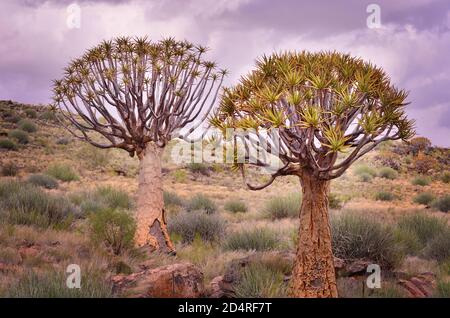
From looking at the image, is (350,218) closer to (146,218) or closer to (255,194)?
(146,218)

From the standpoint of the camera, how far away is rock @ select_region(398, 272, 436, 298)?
7582mm

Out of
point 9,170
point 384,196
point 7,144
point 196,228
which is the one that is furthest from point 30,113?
point 196,228

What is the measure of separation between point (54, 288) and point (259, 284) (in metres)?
2.74

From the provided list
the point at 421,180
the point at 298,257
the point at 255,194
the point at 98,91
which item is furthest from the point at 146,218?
the point at 421,180

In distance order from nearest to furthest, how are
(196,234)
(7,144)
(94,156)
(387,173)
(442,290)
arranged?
1. (442,290)
2. (196,234)
3. (7,144)
4. (94,156)
5. (387,173)

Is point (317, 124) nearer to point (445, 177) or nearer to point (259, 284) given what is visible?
point (259, 284)

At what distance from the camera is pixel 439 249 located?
11180mm

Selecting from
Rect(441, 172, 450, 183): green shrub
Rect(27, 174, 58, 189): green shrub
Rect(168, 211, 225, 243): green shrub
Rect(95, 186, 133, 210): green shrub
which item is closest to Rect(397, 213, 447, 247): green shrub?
Answer: Rect(168, 211, 225, 243): green shrub

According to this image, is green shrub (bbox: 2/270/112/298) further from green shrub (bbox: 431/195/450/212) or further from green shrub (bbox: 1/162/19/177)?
green shrub (bbox: 1/162/19/177)

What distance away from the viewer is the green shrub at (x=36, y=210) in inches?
462

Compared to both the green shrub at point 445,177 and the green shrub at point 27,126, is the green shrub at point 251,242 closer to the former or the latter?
the green shrub at point 445,177

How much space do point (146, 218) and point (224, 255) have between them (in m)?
1.74

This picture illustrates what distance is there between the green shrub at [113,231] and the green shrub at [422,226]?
702 centimetres

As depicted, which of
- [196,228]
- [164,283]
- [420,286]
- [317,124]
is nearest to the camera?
[317,124]
